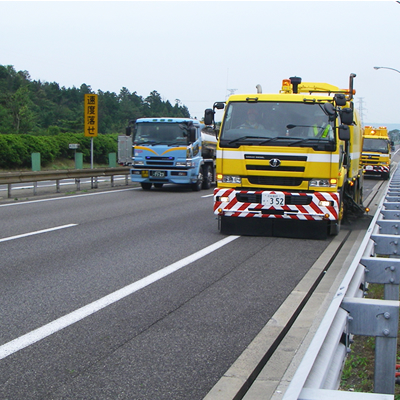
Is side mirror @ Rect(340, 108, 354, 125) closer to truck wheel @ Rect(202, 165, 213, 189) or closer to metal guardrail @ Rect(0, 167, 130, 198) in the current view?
metal guardrail @ Rect(0, 167, 130, 198)

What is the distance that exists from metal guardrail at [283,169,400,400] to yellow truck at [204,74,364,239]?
571cm

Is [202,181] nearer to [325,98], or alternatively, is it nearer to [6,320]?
[325,98]

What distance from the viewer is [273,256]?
873cm

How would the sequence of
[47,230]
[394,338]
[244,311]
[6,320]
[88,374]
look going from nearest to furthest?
1. [394,338]
2. [88,374]
3. [6,320]
4. [244,311]
5. [47,230]

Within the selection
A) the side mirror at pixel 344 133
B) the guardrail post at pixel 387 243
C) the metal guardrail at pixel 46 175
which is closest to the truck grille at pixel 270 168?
the side mirror at pixel 344 133

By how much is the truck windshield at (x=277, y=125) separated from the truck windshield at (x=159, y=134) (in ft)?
33.8

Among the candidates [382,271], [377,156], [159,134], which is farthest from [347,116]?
[377,156]

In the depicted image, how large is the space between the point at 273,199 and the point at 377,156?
85.3ft

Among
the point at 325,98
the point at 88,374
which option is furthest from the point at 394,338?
the point at 325,98

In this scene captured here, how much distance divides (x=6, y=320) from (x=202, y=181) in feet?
59.1

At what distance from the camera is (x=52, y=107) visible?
355ft

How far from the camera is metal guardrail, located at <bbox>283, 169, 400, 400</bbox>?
86.3 inches

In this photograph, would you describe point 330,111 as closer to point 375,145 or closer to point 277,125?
point 277,125

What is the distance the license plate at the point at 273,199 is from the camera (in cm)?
1018
